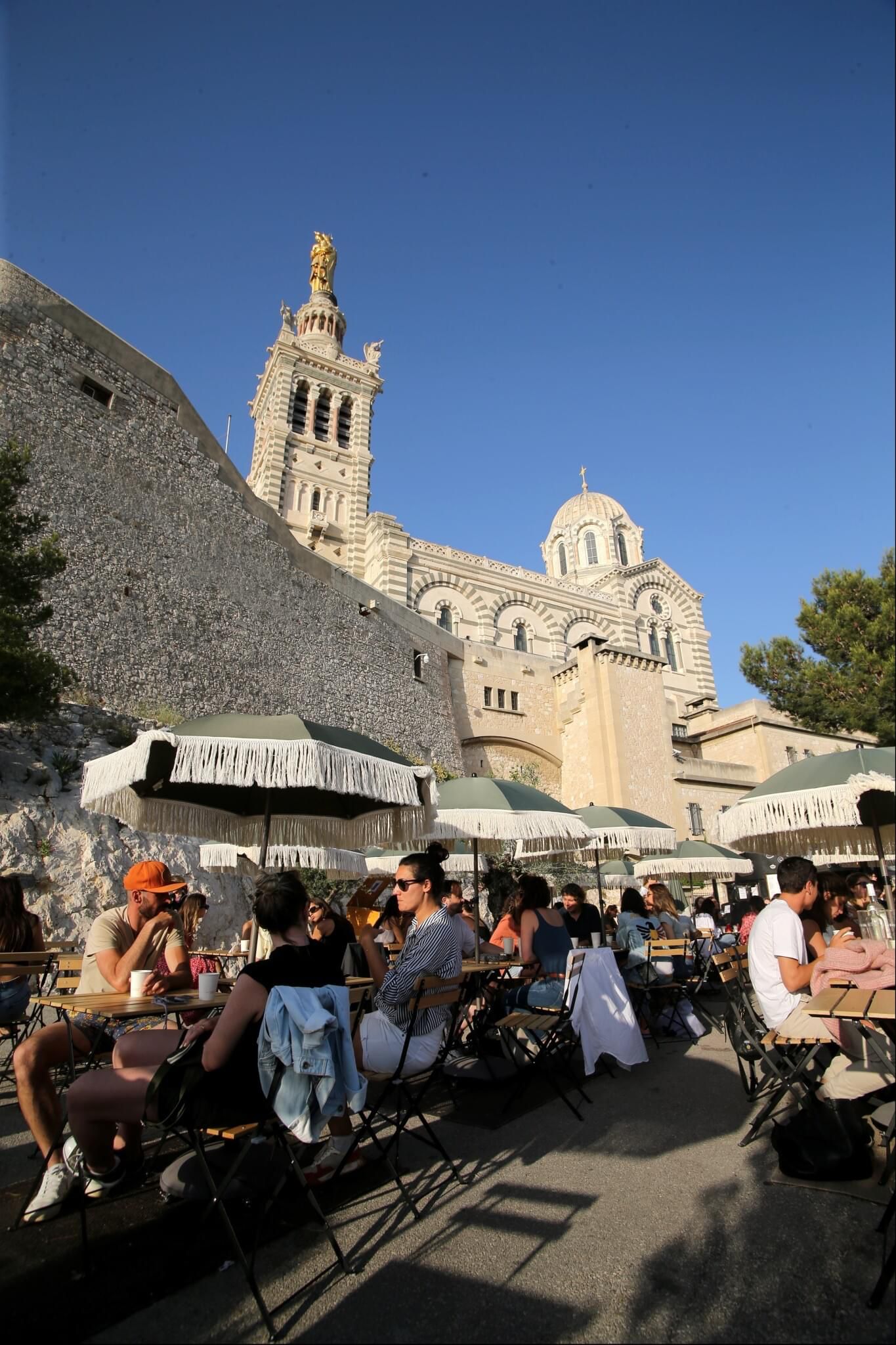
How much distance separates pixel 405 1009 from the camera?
323 cm

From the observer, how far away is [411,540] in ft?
104

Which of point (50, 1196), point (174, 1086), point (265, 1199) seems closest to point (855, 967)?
point (265, 1199)

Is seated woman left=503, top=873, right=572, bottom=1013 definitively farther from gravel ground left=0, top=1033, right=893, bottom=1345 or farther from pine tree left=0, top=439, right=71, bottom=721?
pine tree left=0, top=439, right=71, bottom=721

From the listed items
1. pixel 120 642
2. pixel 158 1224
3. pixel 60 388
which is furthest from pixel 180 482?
pixel 158 1224

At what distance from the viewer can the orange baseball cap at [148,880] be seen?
3653 millimetres

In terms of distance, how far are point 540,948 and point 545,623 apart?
97.4 feet

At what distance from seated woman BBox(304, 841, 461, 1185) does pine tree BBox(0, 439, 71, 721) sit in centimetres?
736

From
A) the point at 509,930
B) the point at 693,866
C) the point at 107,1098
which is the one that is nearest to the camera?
the point at 107,1098

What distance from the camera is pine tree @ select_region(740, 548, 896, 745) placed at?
17031 millimetres

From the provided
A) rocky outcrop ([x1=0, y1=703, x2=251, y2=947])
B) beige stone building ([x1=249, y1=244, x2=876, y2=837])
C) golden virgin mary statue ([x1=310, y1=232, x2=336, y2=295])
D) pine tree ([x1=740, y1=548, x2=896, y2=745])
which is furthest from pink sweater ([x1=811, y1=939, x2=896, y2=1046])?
golden virgin mary statue ([x1=310, y1=232, x2=336, y2=295])

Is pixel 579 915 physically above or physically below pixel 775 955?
above

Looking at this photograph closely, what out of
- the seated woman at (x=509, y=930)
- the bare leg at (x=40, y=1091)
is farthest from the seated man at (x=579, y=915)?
the bare leg at (x=40, y=1091)

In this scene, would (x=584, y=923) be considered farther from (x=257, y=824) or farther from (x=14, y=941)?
(x=14, y=941)

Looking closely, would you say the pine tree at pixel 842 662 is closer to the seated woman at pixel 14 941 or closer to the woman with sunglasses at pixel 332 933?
the woman with sunglasses at pixel 332 933
